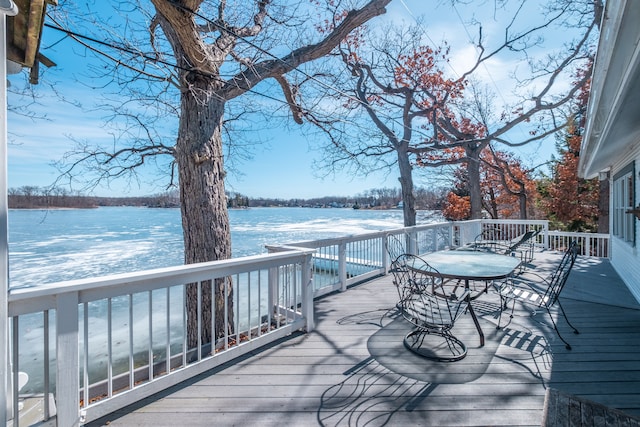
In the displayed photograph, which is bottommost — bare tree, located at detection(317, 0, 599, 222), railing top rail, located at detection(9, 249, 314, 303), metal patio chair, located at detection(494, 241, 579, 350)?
metal patio chair, located at detection(494, 241, 579, 350)

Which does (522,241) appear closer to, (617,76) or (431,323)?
(617,76)

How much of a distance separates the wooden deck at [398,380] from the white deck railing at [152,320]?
14cm

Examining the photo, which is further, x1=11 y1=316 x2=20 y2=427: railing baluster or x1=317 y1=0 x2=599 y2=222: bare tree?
x1=317 y1=0 x2=599 y2=222: bare tree

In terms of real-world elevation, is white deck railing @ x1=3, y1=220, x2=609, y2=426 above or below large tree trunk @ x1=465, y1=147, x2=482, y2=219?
below

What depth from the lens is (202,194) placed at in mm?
3812

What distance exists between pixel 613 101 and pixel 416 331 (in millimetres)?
2662

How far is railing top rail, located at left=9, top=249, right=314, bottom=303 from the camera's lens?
165 centimetres

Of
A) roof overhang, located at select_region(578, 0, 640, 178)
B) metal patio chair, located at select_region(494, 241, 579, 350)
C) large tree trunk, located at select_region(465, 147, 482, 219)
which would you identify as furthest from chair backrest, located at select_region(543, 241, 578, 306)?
large tree trunk, located at select_region(465, 147, 482, 219)

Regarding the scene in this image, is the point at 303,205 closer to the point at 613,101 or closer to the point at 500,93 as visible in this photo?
the point at 500,93

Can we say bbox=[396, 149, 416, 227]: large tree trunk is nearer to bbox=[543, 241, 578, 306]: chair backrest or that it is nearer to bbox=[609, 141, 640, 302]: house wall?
bbox=[609, 141, 640, 302]: house wall

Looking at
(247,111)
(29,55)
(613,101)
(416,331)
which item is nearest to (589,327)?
(416,331)

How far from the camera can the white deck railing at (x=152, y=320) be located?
1.73m

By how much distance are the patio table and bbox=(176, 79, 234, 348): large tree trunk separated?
2396 mm

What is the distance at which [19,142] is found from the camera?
322 centimetres
